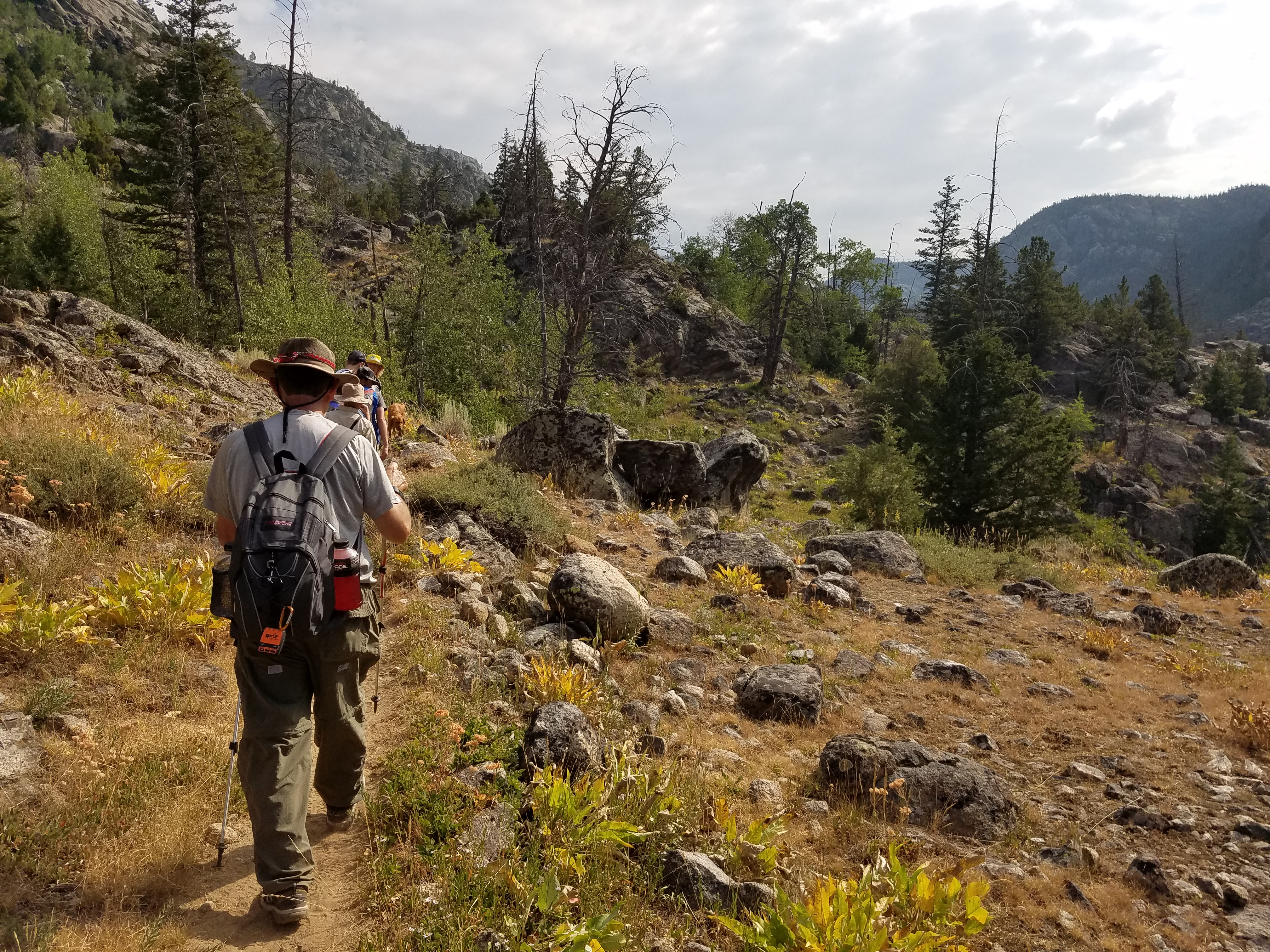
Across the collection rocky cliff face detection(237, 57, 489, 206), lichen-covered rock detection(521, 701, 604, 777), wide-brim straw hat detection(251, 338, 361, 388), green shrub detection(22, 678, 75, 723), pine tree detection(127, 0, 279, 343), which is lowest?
lichen-covered rock detection(521, 701, 604, 777)

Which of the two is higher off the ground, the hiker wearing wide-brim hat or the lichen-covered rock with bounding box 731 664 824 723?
the hiker wearing wide-brim hat

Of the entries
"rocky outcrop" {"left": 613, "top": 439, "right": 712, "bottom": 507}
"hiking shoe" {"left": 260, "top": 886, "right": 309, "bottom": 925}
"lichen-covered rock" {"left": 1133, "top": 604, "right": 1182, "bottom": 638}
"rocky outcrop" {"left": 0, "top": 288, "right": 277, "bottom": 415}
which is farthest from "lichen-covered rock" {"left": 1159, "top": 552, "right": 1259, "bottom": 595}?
"rocky outcrop" {"left": 0, "top": 288, "right": 277, "bottom": 415}

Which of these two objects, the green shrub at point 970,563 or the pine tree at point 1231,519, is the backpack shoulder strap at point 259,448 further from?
the pine tree at point 1231,519

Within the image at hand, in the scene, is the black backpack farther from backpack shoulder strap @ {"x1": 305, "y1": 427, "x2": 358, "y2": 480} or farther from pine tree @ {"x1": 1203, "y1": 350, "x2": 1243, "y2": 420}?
pine tree @ {"x1": 1203, "y1": 350, "x2": 1243, "y2": 420}

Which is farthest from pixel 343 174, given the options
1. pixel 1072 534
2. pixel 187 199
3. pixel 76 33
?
pixel 1072 534

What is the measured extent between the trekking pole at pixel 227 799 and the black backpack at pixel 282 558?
39cm

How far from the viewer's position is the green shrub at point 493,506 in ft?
27.0

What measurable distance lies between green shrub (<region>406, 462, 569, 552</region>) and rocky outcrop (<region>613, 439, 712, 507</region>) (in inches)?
175

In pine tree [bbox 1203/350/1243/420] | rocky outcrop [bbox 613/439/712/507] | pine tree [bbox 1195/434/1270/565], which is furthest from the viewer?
pine tree [bbox 1203/350/1243/420]

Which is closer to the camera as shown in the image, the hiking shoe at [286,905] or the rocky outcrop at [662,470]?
the hiking shoe at [286,905]

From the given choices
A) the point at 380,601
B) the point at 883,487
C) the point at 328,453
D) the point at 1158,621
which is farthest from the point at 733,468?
the point at 328,453

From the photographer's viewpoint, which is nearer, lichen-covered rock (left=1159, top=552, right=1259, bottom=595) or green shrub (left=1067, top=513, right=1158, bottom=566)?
lichen-covered rock (left=1159, top=552, right=1259, bottom=595)

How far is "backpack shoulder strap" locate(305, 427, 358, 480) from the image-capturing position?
2625 mm

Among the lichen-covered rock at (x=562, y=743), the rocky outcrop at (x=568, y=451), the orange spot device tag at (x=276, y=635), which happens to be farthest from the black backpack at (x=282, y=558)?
the rocky outcrop at (x=568, y=451)
